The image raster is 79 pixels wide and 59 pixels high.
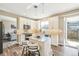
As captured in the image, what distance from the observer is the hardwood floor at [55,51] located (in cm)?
225

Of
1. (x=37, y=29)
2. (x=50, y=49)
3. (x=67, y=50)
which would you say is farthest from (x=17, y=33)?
(x=67, y=50)

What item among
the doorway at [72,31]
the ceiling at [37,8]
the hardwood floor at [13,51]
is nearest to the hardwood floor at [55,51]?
the hardwood floor at [13,51]

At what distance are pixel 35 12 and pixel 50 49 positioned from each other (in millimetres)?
786

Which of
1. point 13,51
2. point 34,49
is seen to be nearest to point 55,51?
point 34,49

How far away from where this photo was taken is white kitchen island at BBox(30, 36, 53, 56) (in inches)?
90.2

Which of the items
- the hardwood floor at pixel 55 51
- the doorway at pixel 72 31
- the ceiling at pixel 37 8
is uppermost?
the ceiling at pixel 37 8

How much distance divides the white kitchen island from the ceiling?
0.44 m

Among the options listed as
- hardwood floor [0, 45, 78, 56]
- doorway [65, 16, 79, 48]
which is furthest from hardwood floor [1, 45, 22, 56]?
doorway [65, 16, 79, 48]

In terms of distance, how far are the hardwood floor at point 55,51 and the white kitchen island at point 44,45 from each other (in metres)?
0.10

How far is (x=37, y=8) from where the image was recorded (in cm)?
228

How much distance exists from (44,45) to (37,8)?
74 centimetres

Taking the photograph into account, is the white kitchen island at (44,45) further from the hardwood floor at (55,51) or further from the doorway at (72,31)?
the doorway at (72,31)

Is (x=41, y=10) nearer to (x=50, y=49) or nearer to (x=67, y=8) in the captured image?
(x=67, y=8)

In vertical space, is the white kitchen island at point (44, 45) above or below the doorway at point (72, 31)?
below
